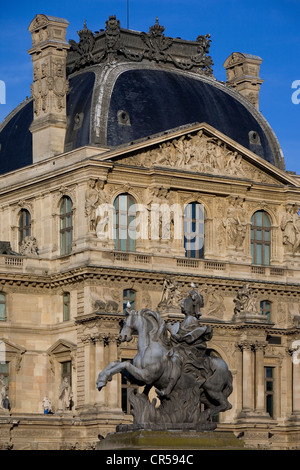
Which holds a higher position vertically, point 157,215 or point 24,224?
point 157,215

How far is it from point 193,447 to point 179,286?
1312 inches

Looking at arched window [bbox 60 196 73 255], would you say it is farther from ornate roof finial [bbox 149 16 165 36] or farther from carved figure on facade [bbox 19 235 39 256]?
ornate roof finial [bbox 149 16 165 36]

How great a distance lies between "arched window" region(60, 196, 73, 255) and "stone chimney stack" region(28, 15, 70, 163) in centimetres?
248

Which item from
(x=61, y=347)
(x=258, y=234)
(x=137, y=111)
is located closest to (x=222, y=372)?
(x=61, y=347)

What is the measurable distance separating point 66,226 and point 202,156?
6.91m

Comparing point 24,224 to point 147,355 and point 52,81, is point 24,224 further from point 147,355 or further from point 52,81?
point 147,355

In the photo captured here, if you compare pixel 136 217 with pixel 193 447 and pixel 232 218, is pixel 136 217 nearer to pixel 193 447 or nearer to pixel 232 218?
pixel 232 218

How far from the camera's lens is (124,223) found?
77.1 m

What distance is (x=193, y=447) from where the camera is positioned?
43500mm

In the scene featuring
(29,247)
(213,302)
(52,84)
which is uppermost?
(52,84)

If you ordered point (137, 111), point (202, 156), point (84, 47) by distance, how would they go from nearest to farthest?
point (137, 111) → point (202, 156) → point (84, 47)

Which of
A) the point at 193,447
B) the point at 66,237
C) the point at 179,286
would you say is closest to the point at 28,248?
the point at 66,237
